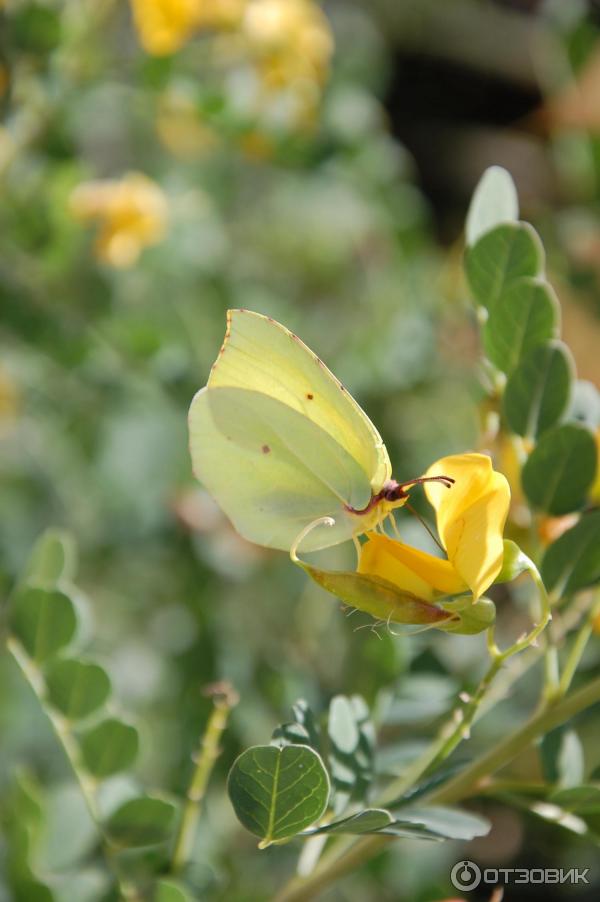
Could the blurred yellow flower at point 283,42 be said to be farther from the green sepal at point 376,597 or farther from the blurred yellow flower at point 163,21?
the green sepal at point 376,597

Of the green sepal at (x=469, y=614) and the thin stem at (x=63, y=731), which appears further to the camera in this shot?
the thin stem at (x=63, y=731)

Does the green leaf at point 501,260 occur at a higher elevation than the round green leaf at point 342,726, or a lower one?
higher

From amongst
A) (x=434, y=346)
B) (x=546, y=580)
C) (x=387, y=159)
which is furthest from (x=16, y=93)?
(x=546, y=580)

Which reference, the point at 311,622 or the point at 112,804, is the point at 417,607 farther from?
the point at 311,622

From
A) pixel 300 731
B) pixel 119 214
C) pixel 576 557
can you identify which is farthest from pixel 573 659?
pixel 119 214

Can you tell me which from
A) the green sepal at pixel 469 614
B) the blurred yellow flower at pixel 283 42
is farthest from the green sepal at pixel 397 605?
the blurred yellow flower at pixel 283 42

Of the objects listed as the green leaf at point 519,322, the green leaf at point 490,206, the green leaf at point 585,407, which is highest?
the green leaf at point 490,206

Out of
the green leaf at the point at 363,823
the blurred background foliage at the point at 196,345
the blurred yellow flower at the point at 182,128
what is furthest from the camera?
the blurred yellow flower at the point at 182,128

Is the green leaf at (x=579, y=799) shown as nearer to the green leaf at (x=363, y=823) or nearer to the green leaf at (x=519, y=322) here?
the green leaf at (x=363, y=823)

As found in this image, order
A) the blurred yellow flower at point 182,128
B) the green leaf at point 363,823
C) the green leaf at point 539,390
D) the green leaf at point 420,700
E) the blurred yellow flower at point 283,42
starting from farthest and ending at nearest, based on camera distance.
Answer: the blurred yellow flower at point 283,42, the blurred yellow flower at point 182,128, the green leaf at point 420,700, the green leaf at point 539,390, the green leaf at point 363,823
